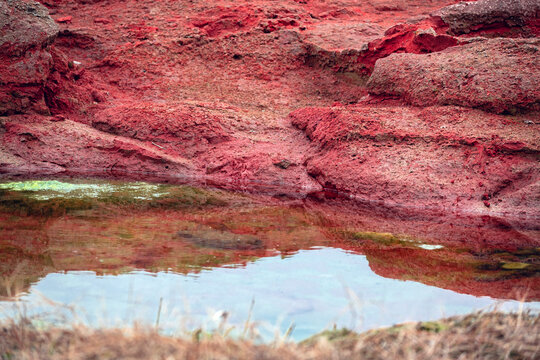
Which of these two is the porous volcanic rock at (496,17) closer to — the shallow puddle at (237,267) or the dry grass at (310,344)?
the shallow puddle at (237,267)

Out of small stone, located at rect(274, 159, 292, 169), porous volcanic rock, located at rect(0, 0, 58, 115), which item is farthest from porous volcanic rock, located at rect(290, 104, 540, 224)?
porous volcanic rock, located at rect(0, 0, 58, 115)

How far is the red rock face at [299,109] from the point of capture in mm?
6801

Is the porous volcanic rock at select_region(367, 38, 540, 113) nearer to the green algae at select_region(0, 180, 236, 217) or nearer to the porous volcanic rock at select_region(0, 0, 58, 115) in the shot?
the green algae at select_region(0, 180, 236, 217)

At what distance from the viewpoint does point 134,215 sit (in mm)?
5352

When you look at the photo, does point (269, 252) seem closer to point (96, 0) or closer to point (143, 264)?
point (143, 264)

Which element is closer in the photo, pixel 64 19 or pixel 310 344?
pixel 310 344

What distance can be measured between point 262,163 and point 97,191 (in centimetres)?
219

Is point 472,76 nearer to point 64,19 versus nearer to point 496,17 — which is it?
point 496,17

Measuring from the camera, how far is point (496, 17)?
30.8 ft

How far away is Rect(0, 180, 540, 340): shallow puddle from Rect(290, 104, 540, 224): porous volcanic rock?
869 millimetres

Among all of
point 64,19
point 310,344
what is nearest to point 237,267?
point 310,344

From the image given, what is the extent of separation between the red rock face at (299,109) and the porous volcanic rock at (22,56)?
0.7 inches

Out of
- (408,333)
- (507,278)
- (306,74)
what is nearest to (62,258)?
(408,333)

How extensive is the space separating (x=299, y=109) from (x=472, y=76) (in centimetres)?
266
